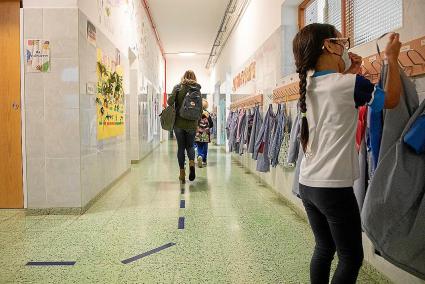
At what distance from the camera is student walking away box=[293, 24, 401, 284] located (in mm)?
1318

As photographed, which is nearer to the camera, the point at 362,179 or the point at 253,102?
the point at 362,179

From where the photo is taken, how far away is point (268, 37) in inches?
202

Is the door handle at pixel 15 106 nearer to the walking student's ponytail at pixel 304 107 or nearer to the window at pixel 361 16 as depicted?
the window at pixel 361 16

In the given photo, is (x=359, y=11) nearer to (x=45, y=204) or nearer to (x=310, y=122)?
(x=310, y=122)

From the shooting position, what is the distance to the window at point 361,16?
2.27m

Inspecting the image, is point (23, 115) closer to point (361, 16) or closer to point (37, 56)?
point (37, 56)

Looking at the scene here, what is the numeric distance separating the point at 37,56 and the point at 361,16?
2748mm

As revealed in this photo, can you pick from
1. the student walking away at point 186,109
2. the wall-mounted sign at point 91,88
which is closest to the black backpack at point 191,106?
the student walking away at point 186,109

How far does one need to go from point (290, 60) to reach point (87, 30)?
86.0 inches

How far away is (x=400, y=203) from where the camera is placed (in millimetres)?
1441

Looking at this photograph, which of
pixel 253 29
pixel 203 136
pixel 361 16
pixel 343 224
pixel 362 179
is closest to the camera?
pixel 343 224

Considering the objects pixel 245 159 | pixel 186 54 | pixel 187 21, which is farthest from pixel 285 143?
pixel 186 54

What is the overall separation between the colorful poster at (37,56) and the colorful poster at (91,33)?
1.59 feet

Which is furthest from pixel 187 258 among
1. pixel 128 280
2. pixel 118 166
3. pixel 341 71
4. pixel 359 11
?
pixel 118 166
